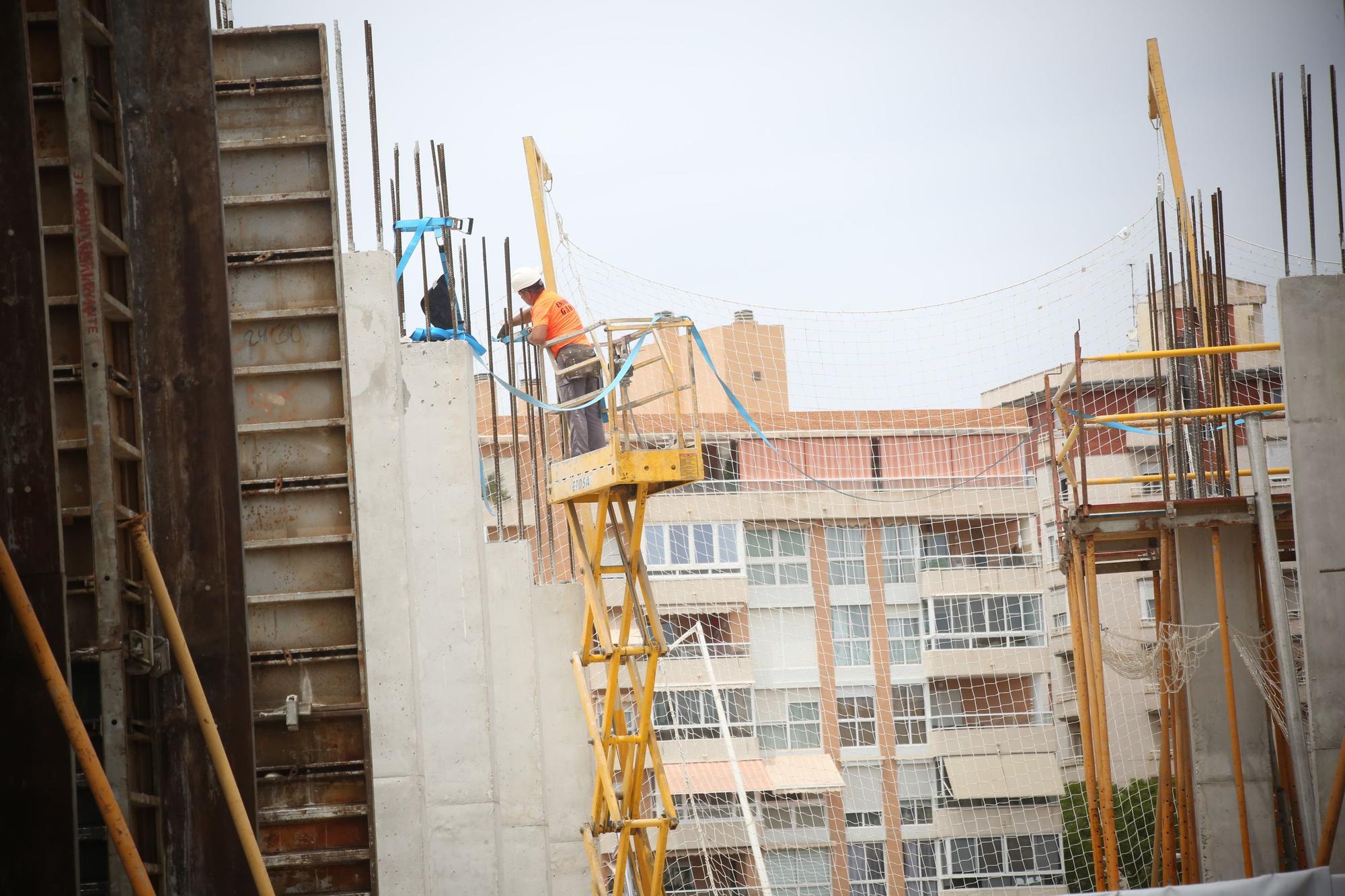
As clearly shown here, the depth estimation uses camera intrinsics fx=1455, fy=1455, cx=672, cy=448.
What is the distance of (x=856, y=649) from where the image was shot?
38219 millimetres

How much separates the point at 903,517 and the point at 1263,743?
25587mm

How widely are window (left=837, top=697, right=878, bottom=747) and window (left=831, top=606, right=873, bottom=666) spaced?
39.6 inches

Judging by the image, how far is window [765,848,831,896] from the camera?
36.5 metres

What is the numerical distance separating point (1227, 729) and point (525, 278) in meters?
8.32

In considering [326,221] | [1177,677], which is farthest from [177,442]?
[1177,677]

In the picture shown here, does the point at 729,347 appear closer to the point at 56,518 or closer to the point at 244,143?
the point at 244,143

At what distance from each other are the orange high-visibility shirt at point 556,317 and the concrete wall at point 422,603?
3472 mm

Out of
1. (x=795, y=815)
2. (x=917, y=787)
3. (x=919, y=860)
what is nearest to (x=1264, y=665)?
(x=795, y=815)

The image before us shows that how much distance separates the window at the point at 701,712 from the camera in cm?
3562

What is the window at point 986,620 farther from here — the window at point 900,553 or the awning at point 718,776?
the awning at point 718,776

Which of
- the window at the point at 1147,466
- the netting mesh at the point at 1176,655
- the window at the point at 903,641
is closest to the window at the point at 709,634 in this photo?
the window at the point at 903,641

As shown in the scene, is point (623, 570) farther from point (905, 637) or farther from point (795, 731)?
point (905, 637)

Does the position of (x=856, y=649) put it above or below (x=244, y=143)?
below

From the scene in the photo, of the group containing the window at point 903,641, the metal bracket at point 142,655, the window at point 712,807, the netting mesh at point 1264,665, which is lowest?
the window at point 712,807
